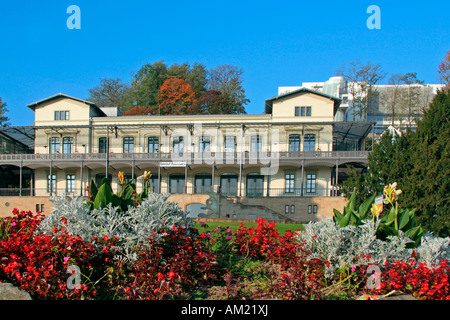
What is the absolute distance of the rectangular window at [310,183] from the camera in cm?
3359

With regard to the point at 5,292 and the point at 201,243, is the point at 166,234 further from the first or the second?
the point at 5,292

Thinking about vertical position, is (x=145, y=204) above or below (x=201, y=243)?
above

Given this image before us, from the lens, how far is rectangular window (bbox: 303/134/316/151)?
34062 mm

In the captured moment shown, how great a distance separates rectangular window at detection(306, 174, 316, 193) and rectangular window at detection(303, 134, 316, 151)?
2.26m

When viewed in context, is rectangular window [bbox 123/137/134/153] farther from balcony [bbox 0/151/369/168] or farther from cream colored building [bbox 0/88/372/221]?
balcony [bbox 0/151/369/168]

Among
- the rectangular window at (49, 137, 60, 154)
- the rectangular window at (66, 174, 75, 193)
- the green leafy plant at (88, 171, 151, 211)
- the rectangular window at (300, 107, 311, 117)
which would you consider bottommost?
the rectangular window at (66, 174, 75, 193)

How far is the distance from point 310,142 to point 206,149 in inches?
347

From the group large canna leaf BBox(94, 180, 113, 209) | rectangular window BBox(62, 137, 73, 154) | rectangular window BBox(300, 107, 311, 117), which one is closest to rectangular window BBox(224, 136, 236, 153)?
rectangular window BBox(300, 107, 311, 117)

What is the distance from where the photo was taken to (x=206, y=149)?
35.3 meters

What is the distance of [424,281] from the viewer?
515cm

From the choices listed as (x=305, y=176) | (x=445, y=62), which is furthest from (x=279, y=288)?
(x=445, y=62)

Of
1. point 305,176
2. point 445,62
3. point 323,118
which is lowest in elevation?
point 305,176

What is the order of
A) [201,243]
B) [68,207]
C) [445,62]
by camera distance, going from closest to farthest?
[68,207] < [201,243] < [445,62]
